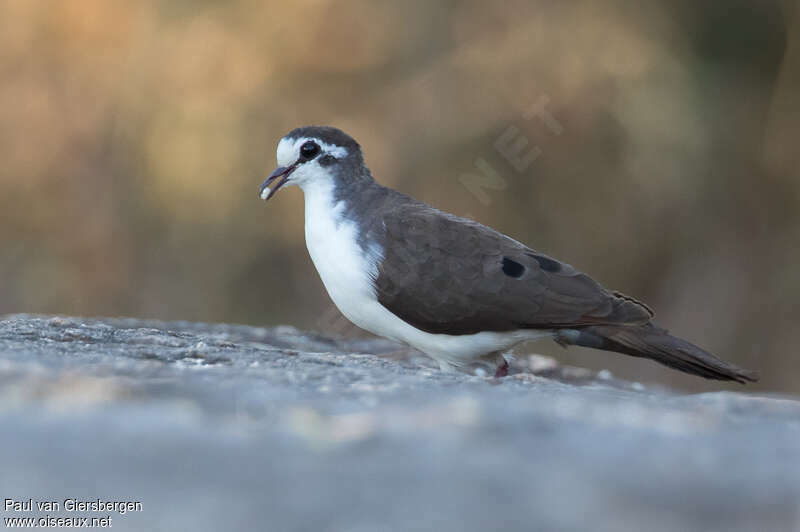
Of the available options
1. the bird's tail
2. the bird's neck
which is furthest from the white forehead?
the bird's tail

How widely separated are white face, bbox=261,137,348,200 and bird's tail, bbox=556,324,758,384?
1331 millimetres

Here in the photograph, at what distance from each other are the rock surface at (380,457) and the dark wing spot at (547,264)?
5.22 ft

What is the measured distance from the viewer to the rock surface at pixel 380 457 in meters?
1.57

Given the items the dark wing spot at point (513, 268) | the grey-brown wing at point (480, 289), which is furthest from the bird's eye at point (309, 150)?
the dark wing spot at point (513, 268)

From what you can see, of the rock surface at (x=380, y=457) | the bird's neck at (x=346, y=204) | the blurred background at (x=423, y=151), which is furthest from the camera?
the blurred background at (x=423, y=151)

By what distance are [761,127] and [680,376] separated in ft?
7.53

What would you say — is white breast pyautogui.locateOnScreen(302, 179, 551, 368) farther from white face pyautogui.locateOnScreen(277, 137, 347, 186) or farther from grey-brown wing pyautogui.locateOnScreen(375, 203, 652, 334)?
white face pyautogui.locateOnScreen(277, 137, 347, 186)

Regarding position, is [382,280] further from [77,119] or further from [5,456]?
[77,119]

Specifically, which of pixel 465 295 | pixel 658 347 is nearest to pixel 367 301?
pixel 465 295

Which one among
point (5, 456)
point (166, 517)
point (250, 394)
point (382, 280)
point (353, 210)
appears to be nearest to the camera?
point (166, 517)

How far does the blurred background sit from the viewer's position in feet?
27.1

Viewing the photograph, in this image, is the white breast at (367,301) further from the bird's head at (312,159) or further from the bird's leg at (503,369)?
the bird's head at (312,159)

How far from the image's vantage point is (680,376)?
8.77 meters

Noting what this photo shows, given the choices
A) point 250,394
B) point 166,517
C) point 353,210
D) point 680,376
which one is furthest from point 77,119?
point 166,517
